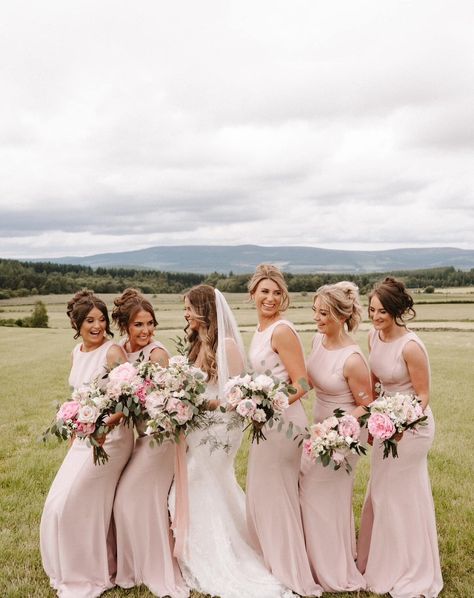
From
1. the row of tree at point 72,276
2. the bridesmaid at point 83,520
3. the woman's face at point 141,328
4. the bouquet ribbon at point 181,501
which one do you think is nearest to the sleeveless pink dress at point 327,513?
the bouquet ribbon at point 181,501

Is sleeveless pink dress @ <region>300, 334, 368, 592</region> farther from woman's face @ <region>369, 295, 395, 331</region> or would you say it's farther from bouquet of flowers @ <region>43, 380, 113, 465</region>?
bouquet of flowers @ <region>43, 380, 113, 465</region>

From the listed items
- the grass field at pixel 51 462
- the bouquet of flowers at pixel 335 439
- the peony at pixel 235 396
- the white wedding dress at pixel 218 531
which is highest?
the peony at pixel 235 396

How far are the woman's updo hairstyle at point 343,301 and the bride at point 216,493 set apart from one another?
1170 millimetres

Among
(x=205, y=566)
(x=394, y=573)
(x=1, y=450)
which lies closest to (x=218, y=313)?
(x=205, y=566)

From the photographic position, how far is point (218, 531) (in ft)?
21.8

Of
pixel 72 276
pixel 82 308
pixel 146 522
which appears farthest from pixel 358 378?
pixel 72 276

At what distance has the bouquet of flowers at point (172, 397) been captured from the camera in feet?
18.8

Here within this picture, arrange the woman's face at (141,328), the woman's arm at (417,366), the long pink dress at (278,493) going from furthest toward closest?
1. the woman's face at (141,328)
2. the long pink dress at (278,493)
3. the woman's arm at (417,366)

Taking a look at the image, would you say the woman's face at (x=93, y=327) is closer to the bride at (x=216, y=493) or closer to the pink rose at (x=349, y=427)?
the bride at (x=216, y=493)

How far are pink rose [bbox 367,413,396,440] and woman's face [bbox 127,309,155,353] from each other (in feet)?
9.45

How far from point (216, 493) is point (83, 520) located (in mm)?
1612

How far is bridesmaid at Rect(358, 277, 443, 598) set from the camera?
622 centimetres

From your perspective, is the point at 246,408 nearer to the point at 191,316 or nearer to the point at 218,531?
the point at 191,316

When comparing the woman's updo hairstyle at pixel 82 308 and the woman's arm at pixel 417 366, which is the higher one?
the woman's updo hairstyle at pixel 82 308
